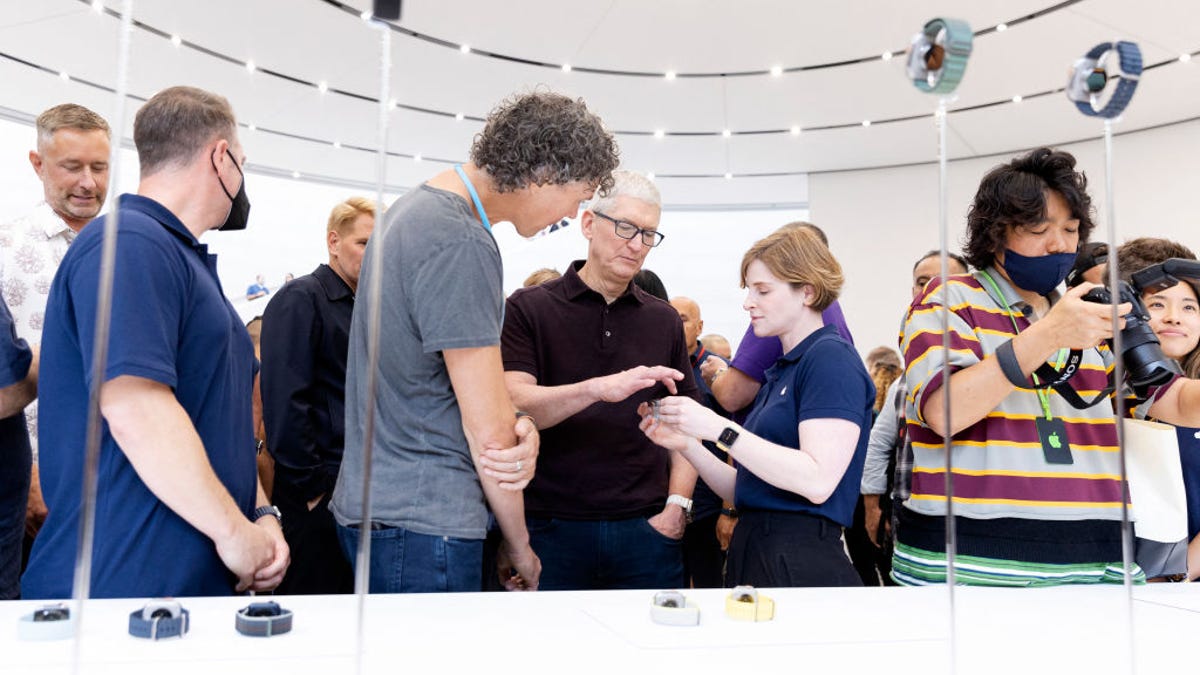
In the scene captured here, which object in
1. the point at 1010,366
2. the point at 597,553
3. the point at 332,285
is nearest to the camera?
the point at 1010,366

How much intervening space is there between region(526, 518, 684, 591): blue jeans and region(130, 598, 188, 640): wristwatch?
973mm

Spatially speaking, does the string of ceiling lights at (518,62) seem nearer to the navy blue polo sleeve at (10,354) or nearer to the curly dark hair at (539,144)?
the curly dark hair at (539,144)

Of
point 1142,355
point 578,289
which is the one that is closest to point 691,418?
point 578,289

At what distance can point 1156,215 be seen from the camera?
621cm

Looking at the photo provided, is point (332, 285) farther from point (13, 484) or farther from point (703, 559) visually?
point (703, 559)

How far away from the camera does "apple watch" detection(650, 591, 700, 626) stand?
3.57 ft

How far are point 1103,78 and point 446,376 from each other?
981 millimetres

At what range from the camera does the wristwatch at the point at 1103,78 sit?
907mm

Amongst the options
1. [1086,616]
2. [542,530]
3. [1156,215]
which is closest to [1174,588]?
[1086,616]

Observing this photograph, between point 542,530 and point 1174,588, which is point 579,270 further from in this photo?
point 1174,588

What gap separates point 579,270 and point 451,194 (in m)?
0.72

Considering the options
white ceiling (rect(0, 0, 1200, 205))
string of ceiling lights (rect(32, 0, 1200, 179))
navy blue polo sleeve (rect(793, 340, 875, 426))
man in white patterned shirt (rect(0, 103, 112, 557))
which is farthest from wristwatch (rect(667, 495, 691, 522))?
white ceiling (rect(0, 0, 1200, 205))

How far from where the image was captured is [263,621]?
3.22 ft

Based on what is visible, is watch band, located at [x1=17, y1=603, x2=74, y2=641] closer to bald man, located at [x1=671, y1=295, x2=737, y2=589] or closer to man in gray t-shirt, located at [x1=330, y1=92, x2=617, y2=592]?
man in gray t-shirt, located at [x1=330, y1=92, x2=617, y2=592]
